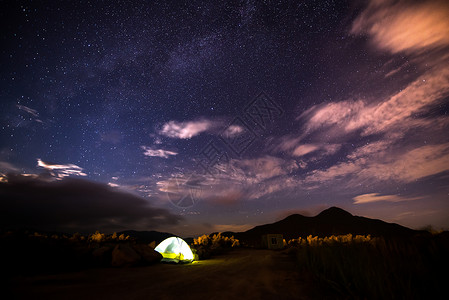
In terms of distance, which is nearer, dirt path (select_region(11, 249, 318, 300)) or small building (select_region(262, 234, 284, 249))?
dirt path (select_region(11, 249, 318, 300))

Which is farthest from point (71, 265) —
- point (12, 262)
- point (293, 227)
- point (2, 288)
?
point (293, 227)

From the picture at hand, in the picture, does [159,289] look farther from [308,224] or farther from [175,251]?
[308,224]

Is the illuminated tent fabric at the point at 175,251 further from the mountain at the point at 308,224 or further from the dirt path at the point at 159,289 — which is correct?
the mountain at the point at 308,224

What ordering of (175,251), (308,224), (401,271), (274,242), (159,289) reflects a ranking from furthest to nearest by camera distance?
(308,224), (274,242), (175,251), (159,289), (401,271)

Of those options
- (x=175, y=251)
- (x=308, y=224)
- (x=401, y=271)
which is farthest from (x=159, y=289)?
(x=308, y=224)

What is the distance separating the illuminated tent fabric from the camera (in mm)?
12352

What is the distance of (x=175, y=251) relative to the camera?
12898 millimetres

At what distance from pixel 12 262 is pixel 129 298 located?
6.77 m

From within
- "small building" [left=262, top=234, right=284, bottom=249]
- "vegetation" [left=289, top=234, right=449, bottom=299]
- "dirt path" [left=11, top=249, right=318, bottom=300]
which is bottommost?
"small building" [left=262, top=234, right=284, bottom=249]

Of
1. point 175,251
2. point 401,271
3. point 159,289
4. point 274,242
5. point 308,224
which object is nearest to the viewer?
point 401,271

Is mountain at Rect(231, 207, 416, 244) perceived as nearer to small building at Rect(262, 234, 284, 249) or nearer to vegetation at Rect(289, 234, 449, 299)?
small building at Rect(262, 234, 284, 249)

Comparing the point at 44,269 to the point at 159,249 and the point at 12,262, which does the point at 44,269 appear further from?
the point at 159,249

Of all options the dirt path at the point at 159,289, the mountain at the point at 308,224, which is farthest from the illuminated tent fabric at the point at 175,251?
the mountain at the point at 308,224

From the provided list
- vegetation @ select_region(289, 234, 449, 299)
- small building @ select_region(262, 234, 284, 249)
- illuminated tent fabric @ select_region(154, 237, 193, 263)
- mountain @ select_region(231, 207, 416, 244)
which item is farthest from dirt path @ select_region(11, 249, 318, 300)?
mountain @ select_region(231, 207, 416, 244)
